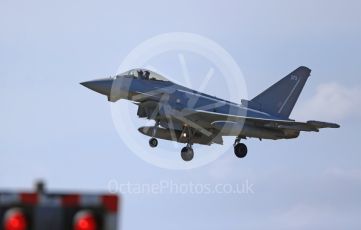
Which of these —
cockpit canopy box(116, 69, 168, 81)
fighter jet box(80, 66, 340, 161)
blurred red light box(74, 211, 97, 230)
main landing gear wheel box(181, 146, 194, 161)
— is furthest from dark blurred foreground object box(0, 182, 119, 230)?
main landing gear wheel box(181, 146, 194, 161)

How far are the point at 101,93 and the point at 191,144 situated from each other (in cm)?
410

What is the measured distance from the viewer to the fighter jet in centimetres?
3544

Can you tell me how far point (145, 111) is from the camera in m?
35.5

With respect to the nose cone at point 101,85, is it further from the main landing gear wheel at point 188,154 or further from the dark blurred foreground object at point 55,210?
the dark blurred foreground object at point 55,210

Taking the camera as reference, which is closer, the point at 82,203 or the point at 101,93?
the point at 82,203

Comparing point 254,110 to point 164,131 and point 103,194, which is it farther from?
point 103,194

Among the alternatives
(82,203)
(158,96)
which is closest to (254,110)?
(158,96)

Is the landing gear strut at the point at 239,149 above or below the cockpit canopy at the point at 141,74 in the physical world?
below

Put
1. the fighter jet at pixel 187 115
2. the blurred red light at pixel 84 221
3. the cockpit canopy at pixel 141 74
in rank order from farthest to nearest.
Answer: the cockpit canopy at pixel 141 74 → the fighter jet at pixel 187 115 → the blurred red light at pixel 84 221

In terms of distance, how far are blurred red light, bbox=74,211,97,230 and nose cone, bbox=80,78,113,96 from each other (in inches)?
1113

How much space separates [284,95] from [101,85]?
344 inches

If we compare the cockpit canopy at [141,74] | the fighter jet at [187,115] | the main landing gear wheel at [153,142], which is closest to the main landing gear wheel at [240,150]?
the fighter jet at [187,115]

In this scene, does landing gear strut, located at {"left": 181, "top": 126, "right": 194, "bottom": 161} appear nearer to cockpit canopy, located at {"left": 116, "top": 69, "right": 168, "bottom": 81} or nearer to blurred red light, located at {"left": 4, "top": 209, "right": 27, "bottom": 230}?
cockpit canopy, located at {"left": 116, "top": 69, "right": 168, "bottom": 81}

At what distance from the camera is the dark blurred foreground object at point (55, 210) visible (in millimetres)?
7207
